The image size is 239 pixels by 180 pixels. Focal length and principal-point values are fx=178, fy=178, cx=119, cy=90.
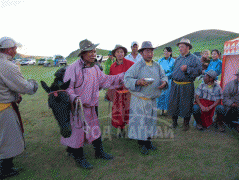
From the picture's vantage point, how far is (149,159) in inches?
123

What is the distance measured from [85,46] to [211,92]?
10.5 ft

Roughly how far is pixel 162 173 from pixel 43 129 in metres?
3.29

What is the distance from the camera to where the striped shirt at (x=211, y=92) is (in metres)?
4.25

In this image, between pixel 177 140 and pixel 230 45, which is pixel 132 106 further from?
pixel 230 45

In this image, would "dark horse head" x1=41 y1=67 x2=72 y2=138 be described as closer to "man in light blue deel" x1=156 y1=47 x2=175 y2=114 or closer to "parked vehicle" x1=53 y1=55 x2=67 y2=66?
"man in light blue deel" x1=156 y1=47 x2=175 y2=114

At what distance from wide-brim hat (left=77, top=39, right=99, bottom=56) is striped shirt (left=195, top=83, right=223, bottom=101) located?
9.69ft

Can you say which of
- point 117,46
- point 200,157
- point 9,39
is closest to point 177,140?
point 200,157

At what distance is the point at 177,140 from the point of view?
3.83 m

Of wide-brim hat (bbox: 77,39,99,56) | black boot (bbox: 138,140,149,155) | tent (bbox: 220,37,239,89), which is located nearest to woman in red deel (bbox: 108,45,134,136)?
black boot (bbox: 138,140,149,155)

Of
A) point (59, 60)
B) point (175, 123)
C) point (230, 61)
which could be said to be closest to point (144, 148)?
point (175, 123)

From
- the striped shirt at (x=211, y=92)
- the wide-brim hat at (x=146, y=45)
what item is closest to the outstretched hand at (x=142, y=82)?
the wide-brim hat at (x=146, y=45)

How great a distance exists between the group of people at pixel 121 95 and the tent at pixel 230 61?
133 centimetres

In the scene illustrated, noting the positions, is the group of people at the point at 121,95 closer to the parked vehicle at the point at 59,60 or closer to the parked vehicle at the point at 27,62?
the parked vehicle at the point at 59,60

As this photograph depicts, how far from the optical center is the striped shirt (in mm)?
4250
